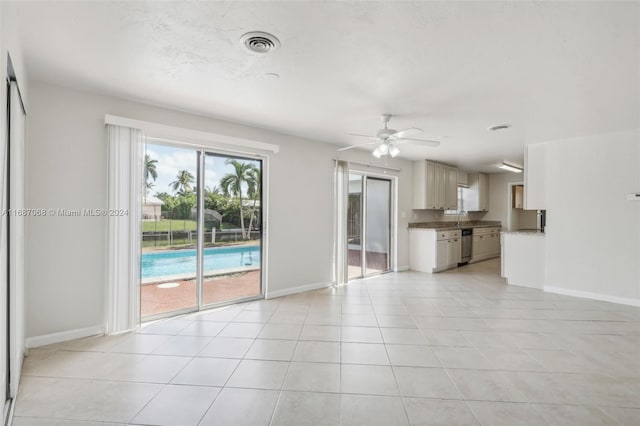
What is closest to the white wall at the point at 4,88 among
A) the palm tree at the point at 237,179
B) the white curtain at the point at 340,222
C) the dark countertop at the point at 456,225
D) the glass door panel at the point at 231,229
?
the glass door panel at the point at 231,229

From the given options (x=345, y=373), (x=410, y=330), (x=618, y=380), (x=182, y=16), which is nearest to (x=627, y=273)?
(x=618, y=380)

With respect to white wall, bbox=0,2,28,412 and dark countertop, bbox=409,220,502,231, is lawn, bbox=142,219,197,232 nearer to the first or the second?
white wall, bbox=0,2,28,412

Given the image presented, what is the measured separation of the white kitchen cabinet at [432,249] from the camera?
663cm

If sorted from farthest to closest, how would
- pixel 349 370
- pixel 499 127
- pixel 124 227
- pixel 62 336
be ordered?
pixel 499 127 → pixel 124 227 → pixel 62 336 → pixel 349 370

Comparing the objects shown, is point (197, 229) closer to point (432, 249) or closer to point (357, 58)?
point (357, 58)

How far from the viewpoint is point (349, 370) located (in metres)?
2.53

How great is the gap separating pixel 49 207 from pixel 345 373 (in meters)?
3.06

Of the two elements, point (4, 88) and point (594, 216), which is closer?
point (4, 88)

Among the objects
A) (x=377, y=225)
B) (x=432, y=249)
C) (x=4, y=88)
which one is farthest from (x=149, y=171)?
(x=432, y=249)

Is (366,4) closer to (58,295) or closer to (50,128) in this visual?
(50,128)

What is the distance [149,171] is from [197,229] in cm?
87

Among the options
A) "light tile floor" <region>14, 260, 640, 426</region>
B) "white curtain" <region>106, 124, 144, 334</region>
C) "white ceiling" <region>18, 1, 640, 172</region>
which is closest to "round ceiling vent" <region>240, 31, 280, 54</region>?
"white ceiling" <region>18, 1, 640, 172</region>

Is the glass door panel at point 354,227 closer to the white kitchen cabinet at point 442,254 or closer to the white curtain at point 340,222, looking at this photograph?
the white curtain at point 340,222

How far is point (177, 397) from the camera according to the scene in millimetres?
2160
